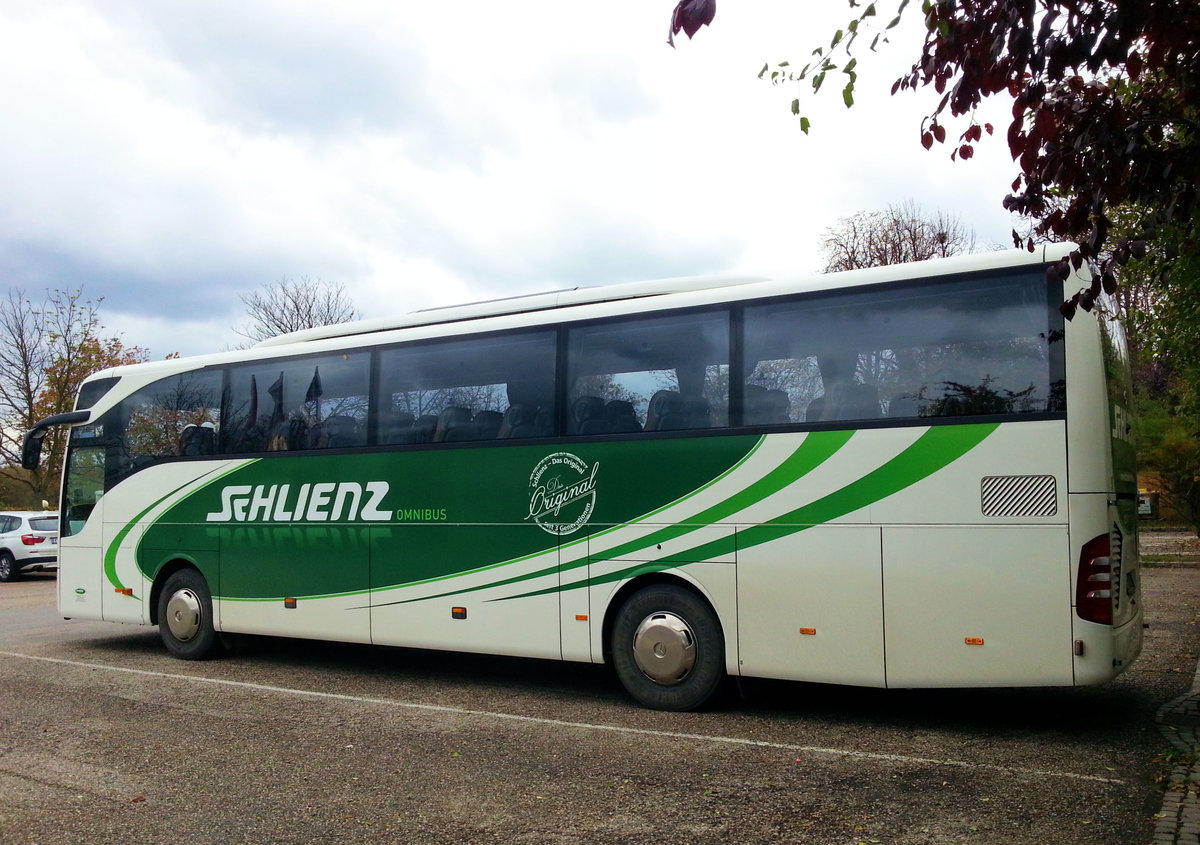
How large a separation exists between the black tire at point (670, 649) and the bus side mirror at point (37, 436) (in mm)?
7491

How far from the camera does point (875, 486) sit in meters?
7.86

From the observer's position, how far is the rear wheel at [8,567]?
85.3 feet

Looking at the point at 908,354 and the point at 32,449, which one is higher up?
the point at 908,354

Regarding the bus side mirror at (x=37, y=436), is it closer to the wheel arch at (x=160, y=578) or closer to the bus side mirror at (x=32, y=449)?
the bus side mirror at (x=32, y=449)

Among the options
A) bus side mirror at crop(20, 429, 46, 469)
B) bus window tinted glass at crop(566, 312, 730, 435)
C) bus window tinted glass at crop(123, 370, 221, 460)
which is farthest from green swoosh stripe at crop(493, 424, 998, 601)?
bus side mirror at crop(20, 429, 46, 469)

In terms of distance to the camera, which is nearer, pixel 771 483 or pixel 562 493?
pixel 771 483

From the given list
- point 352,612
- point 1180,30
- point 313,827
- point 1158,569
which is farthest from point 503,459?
point 1158,569

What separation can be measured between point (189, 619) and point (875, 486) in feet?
25.8

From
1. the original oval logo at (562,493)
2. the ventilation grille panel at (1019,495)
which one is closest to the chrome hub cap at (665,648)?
the original oval logo at (562,493)

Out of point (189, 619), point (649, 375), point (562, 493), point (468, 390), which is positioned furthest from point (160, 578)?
point (649, 375)

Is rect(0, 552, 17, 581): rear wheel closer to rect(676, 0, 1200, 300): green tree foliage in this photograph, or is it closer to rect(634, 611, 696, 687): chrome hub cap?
rect(634, 611, 696, 687): chrome hub cap

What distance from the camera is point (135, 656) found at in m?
12.3

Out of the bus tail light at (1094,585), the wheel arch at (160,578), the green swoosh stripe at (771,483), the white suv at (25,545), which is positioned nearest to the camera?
the bus tail light at (1094,585)

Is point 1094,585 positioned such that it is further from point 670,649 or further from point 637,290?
point 637,290
